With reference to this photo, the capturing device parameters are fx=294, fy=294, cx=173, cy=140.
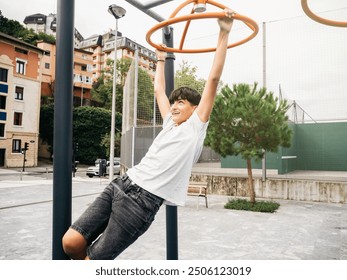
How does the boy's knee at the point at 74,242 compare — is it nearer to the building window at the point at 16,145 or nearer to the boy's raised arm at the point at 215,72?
the boy's raised arm at the point at 215,72

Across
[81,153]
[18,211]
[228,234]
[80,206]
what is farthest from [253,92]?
[81,153]

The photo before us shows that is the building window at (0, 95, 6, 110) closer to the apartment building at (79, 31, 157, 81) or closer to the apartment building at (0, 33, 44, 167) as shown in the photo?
the apartment building at (0, 33, 44, 167)

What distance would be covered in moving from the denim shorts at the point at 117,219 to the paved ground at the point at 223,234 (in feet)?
8.90

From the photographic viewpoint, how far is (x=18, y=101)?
93.5 feet

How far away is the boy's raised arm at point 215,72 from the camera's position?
188 cm

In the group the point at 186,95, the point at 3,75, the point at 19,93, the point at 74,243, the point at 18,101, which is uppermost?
the point at 3,75

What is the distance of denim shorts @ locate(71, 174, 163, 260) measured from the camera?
1629 mm

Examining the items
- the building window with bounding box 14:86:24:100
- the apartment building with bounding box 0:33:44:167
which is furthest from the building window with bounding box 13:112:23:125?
the building window with bounding box 14:86:24:100

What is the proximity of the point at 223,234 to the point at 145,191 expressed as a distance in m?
4.20

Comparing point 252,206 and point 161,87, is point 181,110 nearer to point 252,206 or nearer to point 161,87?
point 161,87

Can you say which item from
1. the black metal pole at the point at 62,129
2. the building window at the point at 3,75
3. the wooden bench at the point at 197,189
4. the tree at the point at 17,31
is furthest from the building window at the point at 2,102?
the black metal pole at the point at 62,129

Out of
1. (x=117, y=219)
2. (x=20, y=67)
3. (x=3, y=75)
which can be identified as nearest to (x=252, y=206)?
(x=117, y=219)

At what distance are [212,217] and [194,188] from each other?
4.75 ft

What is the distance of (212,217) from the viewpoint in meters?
7.03
